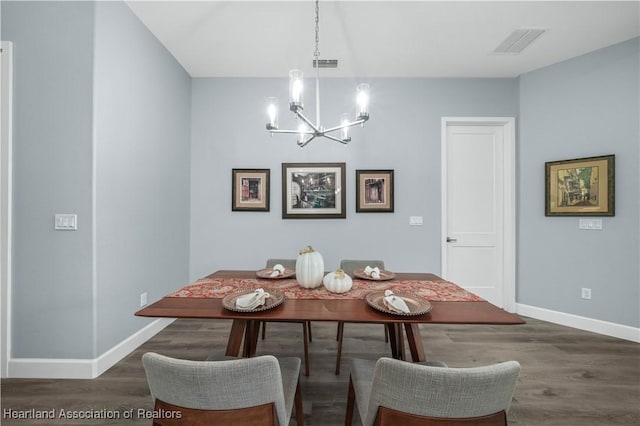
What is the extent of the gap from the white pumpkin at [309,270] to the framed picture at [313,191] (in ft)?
5.61

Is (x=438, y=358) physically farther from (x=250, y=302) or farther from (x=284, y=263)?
(x=250, y=302)

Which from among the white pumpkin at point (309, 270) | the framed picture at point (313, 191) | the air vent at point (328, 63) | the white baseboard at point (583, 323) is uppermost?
the air vent at point (328, 63)

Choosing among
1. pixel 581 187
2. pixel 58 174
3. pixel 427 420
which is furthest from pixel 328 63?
pixel 427 420

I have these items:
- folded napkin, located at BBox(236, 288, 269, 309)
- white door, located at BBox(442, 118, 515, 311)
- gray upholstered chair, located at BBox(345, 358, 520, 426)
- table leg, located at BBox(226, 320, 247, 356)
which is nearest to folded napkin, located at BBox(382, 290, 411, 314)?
gray upholstered chair, located at BBox(345, 358, 520, 426)

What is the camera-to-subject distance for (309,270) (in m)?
1.72

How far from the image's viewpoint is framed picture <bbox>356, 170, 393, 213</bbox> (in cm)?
343

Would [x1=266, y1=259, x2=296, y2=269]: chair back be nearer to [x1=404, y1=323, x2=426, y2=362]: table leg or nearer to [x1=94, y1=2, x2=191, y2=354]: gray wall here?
[x1=94, y1=2, x2=191, y2=354]: gray wall

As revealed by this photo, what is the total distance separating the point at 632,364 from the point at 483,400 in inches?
103

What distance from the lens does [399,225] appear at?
3453 millimetres

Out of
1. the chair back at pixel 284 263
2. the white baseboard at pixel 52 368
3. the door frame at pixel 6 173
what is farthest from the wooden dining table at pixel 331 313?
the door frame at pixel 6 173

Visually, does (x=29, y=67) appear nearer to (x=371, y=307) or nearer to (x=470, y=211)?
(x=371, y=307)

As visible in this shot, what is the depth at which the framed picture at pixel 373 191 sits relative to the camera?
135 inches

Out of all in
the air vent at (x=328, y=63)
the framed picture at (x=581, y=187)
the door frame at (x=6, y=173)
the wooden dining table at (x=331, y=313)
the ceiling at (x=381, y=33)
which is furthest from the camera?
the air vent at (x=328, y=63)

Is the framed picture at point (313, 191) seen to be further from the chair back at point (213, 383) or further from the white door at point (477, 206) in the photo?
the chair back at point (213, 383)
